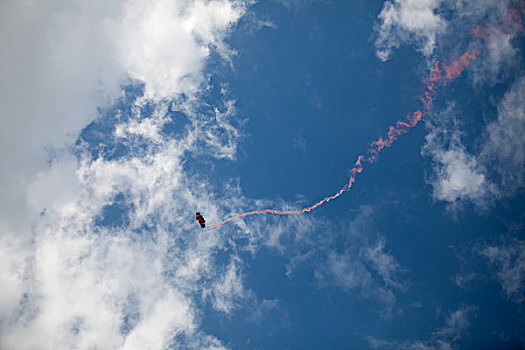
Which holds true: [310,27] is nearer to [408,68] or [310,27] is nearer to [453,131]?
[408,68]

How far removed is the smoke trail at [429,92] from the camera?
308 ft

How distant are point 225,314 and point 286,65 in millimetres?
80473

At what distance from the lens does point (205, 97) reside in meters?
103

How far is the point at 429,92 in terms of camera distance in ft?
321

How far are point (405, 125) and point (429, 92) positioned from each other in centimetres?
1195

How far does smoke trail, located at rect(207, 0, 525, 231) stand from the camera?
3701 inches

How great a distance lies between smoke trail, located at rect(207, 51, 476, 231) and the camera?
96.9m

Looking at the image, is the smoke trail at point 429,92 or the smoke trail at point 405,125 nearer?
the smoke trail at point 429,92

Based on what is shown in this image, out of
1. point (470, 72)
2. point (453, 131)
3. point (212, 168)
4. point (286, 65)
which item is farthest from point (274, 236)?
point (470, 72)

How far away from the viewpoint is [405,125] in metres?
98.8

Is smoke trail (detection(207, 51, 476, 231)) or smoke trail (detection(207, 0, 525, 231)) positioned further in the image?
smoke trail (detection(207, 51, 476, 231))

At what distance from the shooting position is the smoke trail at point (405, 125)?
9694cm

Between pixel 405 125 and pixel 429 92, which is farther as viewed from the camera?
pixel 405 125

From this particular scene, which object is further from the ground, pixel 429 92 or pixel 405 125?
pixel 429 92
